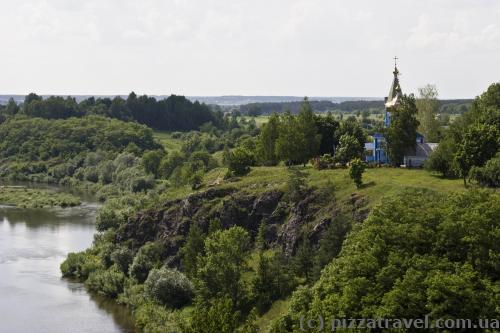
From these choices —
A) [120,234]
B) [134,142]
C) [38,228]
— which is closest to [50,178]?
[134,142]

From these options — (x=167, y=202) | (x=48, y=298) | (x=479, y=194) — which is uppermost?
(x=479, y=194)

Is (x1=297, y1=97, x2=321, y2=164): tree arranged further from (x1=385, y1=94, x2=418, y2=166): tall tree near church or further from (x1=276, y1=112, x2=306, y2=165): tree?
(x1=385, y1=94, x2=418, y2=166): tall tree near church

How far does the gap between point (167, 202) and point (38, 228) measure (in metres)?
25.9

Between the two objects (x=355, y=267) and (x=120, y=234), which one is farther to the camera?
(x=120, y=234)

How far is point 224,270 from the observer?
2291 inches

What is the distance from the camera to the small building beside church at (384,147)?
75500 mm

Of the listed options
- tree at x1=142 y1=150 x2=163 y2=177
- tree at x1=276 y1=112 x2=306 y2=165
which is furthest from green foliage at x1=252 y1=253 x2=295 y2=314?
tree at x1=142 y1=150 x2=163 y2=177

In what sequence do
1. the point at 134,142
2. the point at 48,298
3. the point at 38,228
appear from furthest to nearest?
the point at 134,142 → the point at 38,228 → the point at 48,298

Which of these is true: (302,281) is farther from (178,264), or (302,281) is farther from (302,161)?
(302,161)

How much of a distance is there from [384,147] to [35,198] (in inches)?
2653

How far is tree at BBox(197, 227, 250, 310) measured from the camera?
191 feet

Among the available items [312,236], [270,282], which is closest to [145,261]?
[270,282]

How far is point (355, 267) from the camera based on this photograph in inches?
1748

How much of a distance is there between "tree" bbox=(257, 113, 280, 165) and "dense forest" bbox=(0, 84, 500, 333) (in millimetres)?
137
